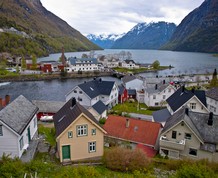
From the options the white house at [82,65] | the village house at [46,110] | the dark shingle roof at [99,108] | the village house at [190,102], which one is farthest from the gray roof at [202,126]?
the white house at [82,65]

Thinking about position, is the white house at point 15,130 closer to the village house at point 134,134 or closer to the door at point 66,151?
the door at point 66,151

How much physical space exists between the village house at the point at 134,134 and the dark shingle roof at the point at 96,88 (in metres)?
16.5

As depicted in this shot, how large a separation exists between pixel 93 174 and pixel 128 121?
1451 centimetres

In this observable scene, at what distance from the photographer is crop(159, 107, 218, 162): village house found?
2344cm

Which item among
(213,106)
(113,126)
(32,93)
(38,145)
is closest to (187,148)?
(113,126)

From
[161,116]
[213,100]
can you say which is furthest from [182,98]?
[213,100]

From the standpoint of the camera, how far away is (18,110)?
23938 mm

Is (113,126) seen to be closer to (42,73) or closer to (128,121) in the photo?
(128,121)

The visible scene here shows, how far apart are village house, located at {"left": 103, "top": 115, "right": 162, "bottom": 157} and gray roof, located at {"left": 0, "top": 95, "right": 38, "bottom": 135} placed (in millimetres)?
9920

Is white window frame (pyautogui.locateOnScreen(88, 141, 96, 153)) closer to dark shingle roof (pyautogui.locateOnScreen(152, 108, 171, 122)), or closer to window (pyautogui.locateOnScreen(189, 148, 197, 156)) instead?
window (pyautogui.locateOnScreen(189, 148, 197, 156))

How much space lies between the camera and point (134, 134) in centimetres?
2702

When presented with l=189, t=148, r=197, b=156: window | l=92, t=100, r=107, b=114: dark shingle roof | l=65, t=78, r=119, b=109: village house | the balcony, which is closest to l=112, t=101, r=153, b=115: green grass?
l=65, t=78, r=119, b=109: village house

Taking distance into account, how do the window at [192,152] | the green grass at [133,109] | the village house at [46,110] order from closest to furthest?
the window at [192,152]
the village house at [46,110]
the green grass at [133,109]

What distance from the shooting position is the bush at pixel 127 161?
61.8ft
